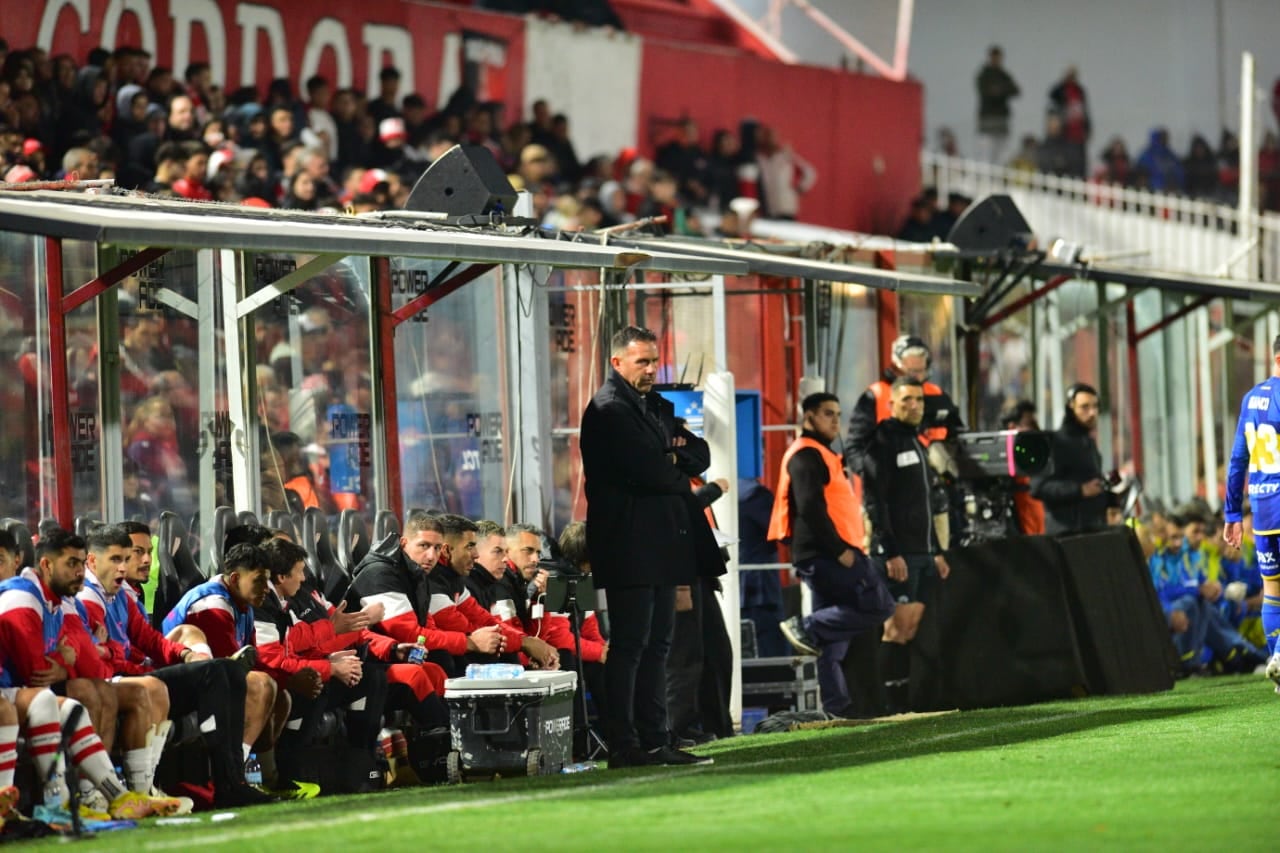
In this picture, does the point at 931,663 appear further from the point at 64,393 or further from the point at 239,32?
the point at 239,32

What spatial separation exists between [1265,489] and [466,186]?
195 inches

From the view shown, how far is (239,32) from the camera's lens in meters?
21.4

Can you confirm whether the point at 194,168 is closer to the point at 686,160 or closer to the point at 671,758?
the point at 671,758

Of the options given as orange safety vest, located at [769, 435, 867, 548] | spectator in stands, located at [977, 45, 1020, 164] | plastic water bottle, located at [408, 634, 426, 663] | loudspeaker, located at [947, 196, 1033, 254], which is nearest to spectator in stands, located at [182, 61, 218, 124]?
loudspeaker, located at [947, 196, 1033, 254]

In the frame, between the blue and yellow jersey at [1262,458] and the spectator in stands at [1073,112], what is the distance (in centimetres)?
2051

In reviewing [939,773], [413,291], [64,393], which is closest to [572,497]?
[413,291]

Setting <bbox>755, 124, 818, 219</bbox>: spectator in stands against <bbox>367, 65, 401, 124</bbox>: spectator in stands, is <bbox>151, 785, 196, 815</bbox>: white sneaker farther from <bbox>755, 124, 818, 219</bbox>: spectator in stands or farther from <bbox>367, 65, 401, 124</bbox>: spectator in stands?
<bbox>755, 124, 818, 219</bbox>: spectator in stands

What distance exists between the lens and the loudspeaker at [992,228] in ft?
62.0

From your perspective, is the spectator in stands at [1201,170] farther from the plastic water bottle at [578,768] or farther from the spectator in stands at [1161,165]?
the plastic water bottle at [578,768]

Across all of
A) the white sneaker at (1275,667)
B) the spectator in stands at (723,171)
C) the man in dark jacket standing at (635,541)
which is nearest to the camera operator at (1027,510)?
the white sneaker at (1275,667)

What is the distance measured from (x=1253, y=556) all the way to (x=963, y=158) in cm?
1436

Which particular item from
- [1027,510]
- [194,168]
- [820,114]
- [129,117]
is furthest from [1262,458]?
[820,114]

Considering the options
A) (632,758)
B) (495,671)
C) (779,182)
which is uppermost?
(779,182)

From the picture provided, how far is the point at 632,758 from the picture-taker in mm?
11227
